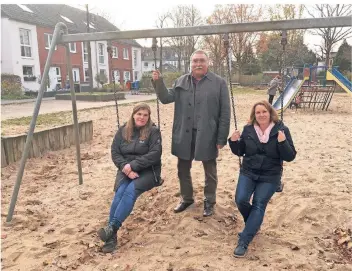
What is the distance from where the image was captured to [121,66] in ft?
109

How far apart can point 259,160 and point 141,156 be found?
3.64 ft

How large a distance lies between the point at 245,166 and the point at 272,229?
0.77 meters

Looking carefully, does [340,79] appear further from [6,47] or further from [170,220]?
[6,47]

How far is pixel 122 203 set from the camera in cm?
297

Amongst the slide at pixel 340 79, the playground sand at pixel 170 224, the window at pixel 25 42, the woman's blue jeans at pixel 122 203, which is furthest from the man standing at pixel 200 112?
the window at pixel 25 42

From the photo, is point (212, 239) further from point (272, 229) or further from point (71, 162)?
point (71, 162)

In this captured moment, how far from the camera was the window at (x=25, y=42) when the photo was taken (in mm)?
22031

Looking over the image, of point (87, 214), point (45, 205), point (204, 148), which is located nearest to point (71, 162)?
point (45, 205)

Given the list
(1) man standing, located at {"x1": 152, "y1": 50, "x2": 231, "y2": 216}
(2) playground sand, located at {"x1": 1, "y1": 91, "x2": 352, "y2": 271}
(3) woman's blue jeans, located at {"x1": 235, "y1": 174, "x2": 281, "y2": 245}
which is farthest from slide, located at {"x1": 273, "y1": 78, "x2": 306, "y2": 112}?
(3) woman's blue jeans, located at {"x1": 235, "y1": 174, "x2": 281, "y2": 245}

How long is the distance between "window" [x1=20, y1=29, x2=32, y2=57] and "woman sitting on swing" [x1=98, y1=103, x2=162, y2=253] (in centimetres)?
2154

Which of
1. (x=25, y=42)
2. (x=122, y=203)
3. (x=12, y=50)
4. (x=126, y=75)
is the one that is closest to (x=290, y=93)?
(x=122, y=203)

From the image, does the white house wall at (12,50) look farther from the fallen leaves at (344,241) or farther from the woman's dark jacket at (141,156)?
the fallen leaves at (344,241)

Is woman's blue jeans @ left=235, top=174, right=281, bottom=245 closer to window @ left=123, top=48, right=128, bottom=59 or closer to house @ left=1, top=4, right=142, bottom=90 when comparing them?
house @ left=1, top=4, right=142, bottom=90

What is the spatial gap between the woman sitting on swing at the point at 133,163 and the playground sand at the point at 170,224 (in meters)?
0.35
